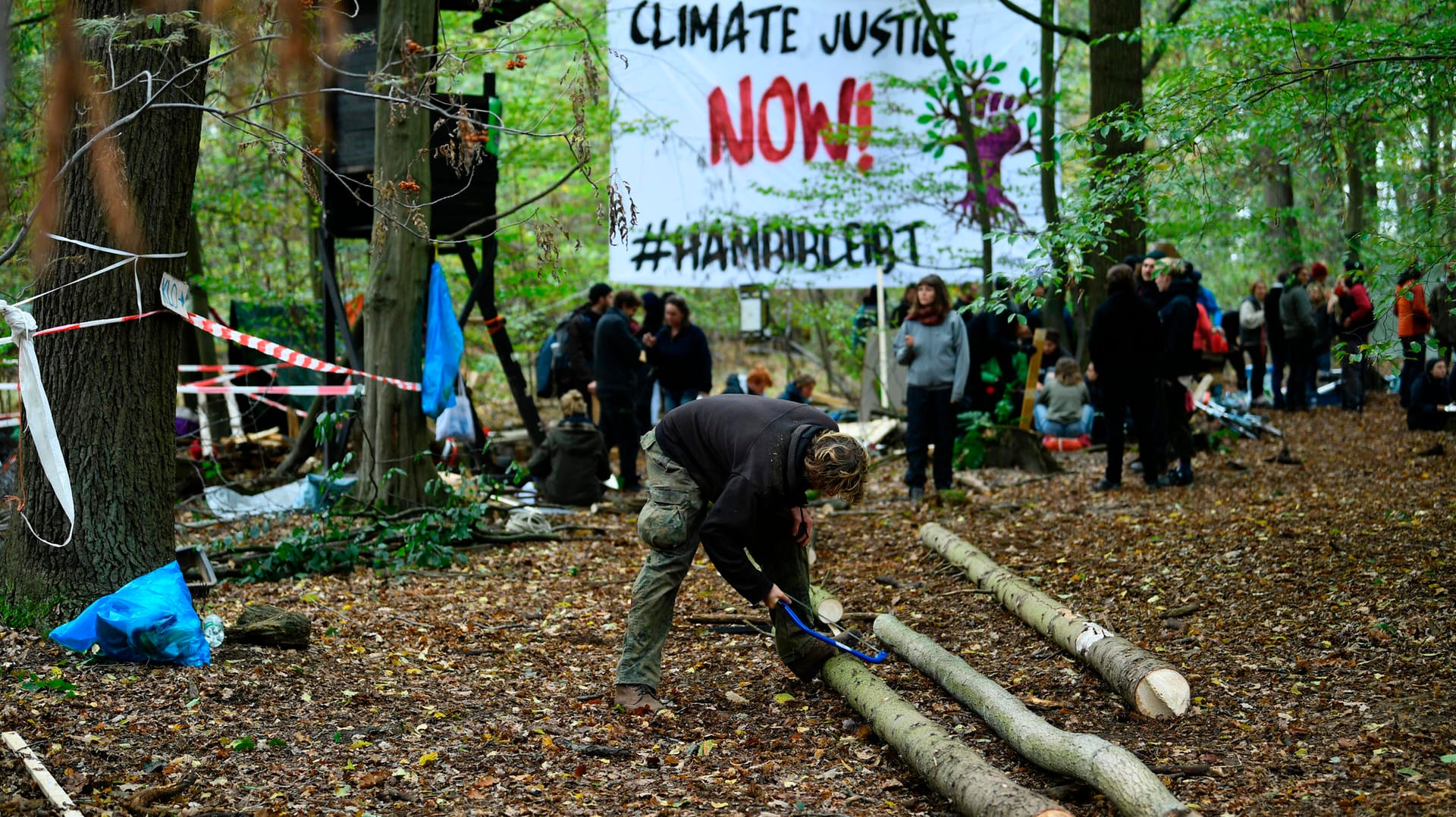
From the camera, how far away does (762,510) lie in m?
4.67

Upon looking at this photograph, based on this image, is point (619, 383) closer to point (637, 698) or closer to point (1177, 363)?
point (1177, 363)

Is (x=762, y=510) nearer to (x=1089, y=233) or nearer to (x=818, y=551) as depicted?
(x=1089, y=233)

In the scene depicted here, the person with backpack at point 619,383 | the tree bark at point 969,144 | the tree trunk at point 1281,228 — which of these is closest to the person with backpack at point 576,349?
the person with backpack at point 619,383

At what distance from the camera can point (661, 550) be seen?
4957 mm

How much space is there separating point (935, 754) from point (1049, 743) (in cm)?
39

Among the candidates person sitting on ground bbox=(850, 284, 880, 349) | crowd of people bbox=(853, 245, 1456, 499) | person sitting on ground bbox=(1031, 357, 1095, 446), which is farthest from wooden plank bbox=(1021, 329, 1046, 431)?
person sitting on ground bbox=(850, 284, 880, 349)

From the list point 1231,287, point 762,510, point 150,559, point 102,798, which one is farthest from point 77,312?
point 1231,287

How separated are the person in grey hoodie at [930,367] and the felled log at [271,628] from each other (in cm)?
528

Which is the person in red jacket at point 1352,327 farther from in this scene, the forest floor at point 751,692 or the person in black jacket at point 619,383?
the person in black jacket at point 619,383

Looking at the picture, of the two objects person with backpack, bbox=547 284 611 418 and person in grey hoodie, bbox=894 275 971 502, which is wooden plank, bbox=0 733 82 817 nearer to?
person in grey hoodie, bbox=894 275 971 502

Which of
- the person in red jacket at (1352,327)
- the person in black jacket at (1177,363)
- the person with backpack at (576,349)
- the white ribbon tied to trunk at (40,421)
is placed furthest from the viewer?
the person in red jacket at (1352,327)

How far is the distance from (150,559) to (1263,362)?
14.5 m

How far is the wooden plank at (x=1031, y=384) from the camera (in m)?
11.1

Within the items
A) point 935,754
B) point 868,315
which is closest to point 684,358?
point 868,315
